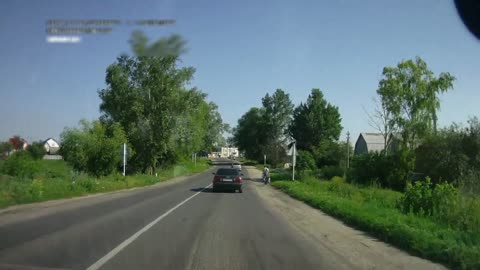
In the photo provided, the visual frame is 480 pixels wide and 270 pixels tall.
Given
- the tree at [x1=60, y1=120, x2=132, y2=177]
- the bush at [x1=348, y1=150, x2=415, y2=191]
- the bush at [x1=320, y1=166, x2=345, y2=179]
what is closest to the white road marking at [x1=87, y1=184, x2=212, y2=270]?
the tree at [x1=60, y1=120, x2=132, y2=177]

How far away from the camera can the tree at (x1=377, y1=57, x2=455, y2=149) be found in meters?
60.4

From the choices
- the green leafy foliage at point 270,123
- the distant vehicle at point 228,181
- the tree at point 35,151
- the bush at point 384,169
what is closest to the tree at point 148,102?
the tree at point 35,151

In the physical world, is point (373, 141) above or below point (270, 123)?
below

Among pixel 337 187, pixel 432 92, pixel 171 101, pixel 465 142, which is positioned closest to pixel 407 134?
pixel 432 92

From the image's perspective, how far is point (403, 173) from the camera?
40.9 metres

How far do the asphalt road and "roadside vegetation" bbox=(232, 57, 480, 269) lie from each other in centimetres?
264

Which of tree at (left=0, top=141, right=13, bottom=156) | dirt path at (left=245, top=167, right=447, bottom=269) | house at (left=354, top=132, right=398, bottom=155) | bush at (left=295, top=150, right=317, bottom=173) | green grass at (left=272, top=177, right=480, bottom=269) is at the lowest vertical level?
dirt path at (left=245, top=167, right=447, bottom=269)

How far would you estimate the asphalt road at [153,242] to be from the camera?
27.5 feet

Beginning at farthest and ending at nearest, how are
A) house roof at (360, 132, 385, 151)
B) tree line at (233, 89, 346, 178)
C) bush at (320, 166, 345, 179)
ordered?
house roof at (360, 132, 385, 151) < tree line at (233, 89, 346, 178) < bush at (320, 166, 345, 179)

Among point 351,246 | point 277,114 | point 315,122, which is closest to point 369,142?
point 315,122

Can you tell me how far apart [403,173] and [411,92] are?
23.3 meters

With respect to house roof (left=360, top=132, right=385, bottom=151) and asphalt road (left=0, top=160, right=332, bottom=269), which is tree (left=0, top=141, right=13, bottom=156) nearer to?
asphalt road (left=0, top=160, right=332, bottom=269)

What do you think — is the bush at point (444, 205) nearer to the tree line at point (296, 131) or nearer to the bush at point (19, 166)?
the bush at point (19, 166)

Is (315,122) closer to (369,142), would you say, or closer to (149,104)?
(369,142)
